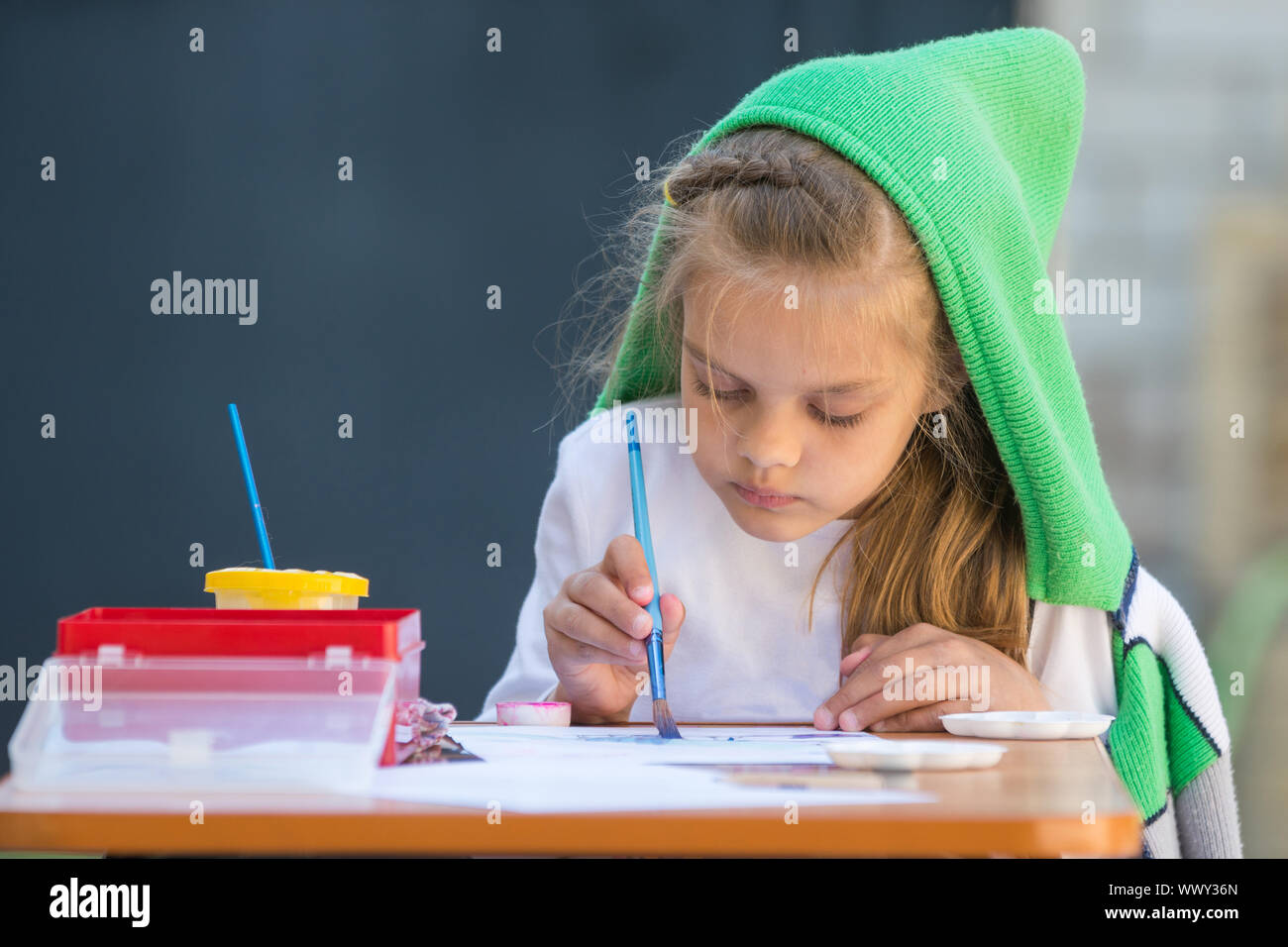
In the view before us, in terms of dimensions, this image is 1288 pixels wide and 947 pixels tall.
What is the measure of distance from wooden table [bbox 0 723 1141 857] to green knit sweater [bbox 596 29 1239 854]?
532mm

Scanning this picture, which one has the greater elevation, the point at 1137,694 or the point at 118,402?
the point at 118,402

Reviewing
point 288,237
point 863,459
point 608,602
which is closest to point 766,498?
point 863,459

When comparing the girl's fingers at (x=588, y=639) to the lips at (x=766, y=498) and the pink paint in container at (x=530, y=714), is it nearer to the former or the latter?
the pink paint in container at (x=530, y=714)

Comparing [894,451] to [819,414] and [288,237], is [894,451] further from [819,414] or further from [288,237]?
[288,237]

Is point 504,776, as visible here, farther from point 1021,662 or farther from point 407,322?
point 407,322

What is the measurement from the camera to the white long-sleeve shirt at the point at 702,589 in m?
1.24

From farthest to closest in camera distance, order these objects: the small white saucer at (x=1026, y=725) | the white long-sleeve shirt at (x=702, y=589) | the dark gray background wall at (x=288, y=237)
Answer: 1. the dark gray background wall at (x=288, y=237)
2. the white long-sleeve shirt at (x=702, y=589)
3. the small white saucer at (x=1026, y=725)

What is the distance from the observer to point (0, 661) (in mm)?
2486

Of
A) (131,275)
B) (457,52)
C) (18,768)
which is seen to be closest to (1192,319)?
(457,52)

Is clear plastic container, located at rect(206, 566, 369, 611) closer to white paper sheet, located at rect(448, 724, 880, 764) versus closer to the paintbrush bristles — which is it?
white paper sheet, located at rect(448, 724, 880, 764)

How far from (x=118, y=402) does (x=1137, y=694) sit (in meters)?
2.05

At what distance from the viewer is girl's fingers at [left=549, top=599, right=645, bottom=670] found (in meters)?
0.95

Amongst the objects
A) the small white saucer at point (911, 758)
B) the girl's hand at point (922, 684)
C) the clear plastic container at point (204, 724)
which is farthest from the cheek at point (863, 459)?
the clear plastic container at point (204, 724)

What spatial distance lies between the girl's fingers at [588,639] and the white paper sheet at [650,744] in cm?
6
